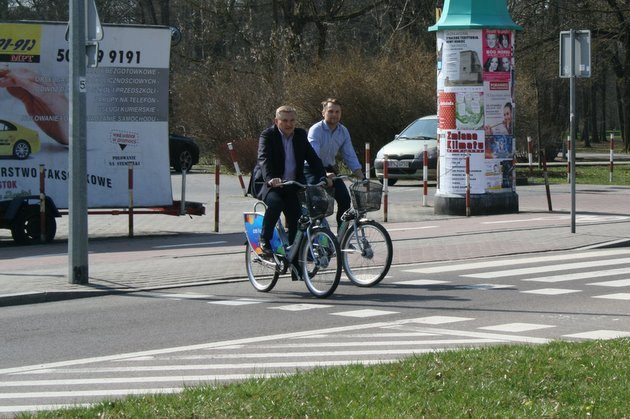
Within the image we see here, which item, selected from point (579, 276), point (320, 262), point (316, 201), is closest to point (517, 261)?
point (579, 276)

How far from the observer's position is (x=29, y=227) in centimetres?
1767

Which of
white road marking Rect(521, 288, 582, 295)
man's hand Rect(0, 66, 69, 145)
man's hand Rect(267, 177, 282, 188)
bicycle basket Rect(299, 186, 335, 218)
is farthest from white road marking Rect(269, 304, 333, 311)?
man's hand Rect(0, 66, 69, 145)

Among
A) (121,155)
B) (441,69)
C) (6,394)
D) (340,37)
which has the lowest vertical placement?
(6,394)

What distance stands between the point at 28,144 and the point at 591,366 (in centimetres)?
1279

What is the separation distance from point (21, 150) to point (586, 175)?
66.1 ft

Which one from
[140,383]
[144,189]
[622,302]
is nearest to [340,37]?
[144,189]

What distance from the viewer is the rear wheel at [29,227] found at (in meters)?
17.5

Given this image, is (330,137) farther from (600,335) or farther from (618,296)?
(600,335)

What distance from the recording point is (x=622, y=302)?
431 inches

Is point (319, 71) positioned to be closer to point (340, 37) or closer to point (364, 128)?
point (364, 128)

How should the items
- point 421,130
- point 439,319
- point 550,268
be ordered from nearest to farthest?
point 439,319, point 550,268, point 421,130

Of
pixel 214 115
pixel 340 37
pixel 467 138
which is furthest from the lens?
pixel 340 37

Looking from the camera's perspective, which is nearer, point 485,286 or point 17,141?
point 485,286

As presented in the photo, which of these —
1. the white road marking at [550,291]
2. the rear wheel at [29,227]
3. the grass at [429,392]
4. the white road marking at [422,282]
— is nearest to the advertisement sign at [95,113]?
the rear wheel at [29,227]
